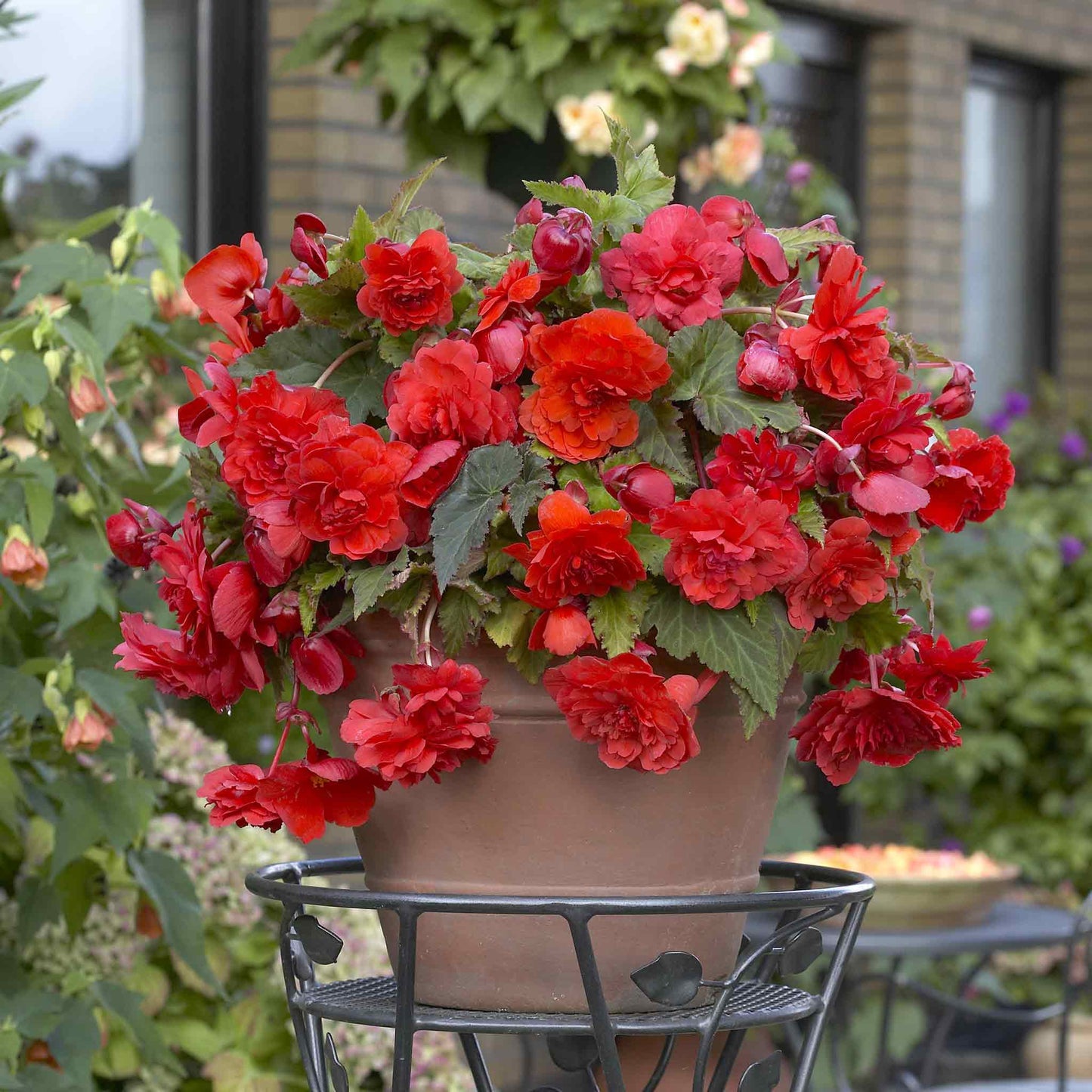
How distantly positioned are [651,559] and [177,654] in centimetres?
32

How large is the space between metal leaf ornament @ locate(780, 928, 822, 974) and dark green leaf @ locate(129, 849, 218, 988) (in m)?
0.74

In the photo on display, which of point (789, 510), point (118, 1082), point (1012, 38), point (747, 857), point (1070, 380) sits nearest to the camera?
point (789, 510)

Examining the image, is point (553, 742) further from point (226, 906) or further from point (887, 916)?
point (887, 916)

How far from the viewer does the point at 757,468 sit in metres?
1.05

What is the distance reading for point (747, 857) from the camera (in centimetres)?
117

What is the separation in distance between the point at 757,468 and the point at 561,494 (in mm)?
127

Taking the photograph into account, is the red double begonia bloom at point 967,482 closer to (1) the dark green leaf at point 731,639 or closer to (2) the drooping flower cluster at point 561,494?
(2) the drooping flower cluster at point 561,494

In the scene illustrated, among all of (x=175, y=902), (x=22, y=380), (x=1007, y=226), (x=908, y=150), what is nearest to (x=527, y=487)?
(x=22, y=380)

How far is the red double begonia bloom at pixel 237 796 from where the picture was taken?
3.49 ft

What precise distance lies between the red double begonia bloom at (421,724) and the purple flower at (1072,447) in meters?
3.77

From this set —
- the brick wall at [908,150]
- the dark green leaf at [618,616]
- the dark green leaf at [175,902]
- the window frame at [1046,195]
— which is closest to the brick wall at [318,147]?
the brick wall at [908,150]

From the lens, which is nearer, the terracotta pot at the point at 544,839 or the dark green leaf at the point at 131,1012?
the terracotta pot at the point at 544,839

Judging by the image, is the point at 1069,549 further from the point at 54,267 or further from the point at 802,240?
the point at 802,240

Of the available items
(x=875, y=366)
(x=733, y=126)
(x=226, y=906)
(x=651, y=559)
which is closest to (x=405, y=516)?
(x=651, y=559)
